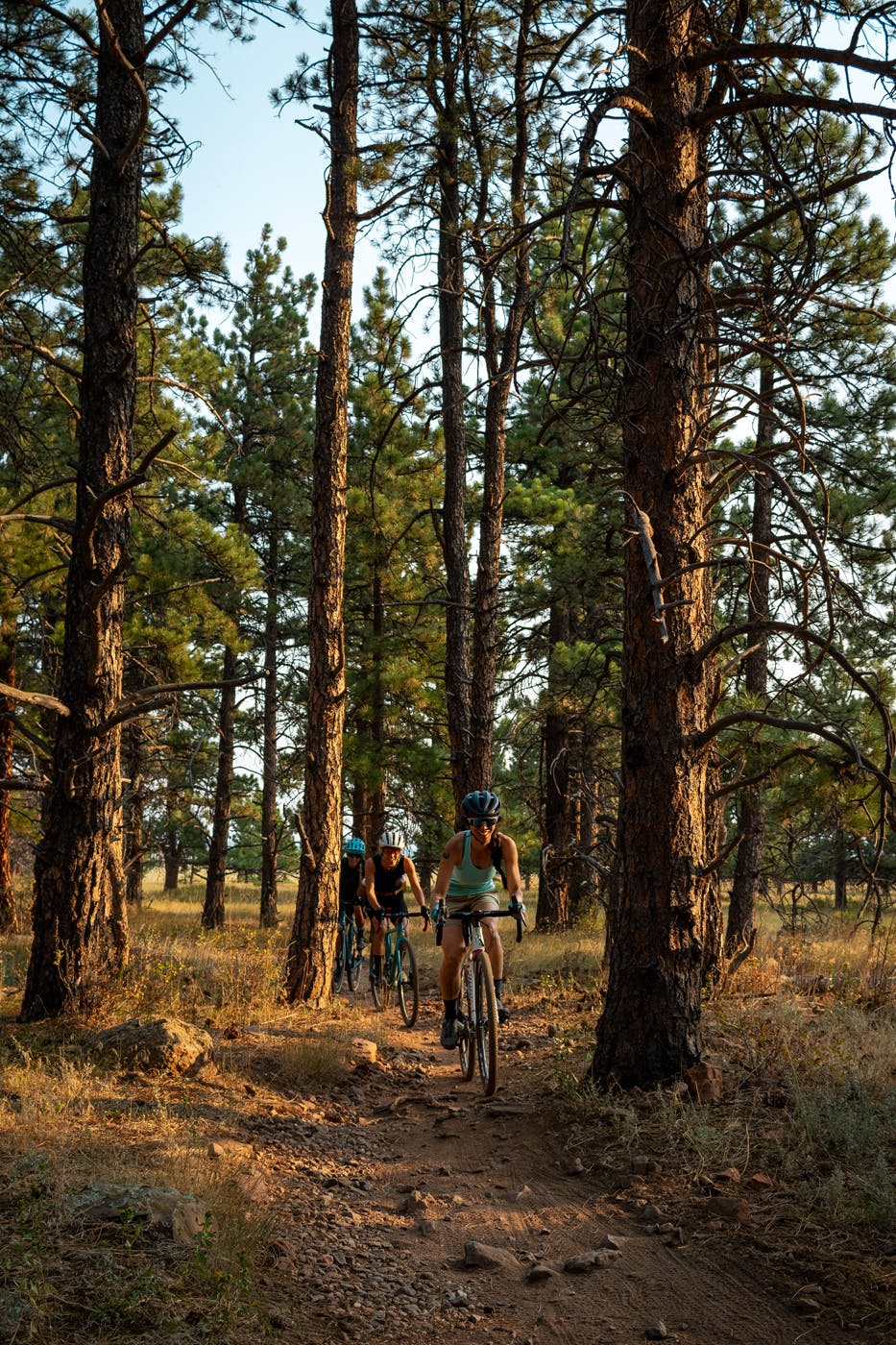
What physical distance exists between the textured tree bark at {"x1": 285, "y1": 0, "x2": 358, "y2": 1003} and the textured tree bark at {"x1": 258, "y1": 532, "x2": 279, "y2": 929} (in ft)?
36.2

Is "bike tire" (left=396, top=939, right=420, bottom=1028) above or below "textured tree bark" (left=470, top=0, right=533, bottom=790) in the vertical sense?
below

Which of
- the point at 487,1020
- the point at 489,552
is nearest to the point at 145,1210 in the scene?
the point at 487,1020

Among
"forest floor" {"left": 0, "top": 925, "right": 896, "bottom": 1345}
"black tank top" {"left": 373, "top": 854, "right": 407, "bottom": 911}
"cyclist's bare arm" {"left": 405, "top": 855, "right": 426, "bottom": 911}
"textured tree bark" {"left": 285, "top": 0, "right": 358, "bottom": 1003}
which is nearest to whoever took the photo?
"forest floor" {"left": 0, "top": 925, "right": 896, "bottom": 1345}

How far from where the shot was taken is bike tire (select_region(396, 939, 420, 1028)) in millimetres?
11055

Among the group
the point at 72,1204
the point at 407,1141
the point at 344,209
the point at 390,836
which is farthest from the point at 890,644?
the point at 72,1204

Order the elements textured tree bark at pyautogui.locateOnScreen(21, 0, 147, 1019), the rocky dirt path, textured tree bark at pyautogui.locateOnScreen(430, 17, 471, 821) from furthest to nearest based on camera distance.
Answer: textured tree bark at pyautogui.locateOnScreen(430, 17, 471, 821)
textured tree bark at pyautogui.locateOnScreen(21, 0, 147, 1019)
the rocky dirt path

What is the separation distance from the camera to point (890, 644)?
14.2 m

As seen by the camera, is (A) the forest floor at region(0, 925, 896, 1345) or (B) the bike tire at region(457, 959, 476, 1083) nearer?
(A) the forest floor at region(0, 925, 896, 1345)

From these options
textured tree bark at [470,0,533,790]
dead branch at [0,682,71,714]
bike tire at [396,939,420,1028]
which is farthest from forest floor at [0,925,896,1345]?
textured tree bark at [470,0,533,790]

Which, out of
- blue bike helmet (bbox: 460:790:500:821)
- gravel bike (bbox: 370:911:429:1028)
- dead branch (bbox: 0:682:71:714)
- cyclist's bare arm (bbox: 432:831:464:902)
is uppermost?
dead branch (bbox: 0:682:71:714)

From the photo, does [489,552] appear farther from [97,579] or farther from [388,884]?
[97,579]

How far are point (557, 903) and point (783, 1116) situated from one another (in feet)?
46.3

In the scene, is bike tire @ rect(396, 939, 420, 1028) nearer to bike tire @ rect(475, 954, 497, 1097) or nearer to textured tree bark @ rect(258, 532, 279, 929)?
bike tire @ rect(475, 954, 497, 1097)

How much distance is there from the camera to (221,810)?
21.6 meters
